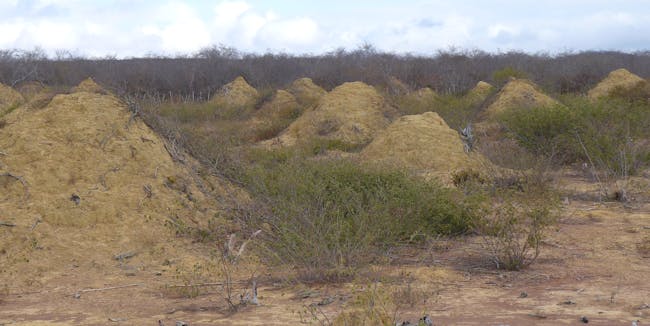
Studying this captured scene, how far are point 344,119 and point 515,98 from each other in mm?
4016

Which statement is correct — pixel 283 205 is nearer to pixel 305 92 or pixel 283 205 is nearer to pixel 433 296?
pixel 433 296

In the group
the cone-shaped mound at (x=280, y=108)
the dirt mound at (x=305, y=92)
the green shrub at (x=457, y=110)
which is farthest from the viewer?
the dirt mound at (x=305, y=92)

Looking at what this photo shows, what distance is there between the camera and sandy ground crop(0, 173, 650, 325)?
15.2ft

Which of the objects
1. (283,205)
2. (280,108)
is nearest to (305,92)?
(280,108)

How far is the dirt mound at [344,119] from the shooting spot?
50.5 feet

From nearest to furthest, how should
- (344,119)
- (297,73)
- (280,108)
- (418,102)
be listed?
(344,119)
(280,108)
(418,102)
(297,73)

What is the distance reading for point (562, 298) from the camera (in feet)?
16.3

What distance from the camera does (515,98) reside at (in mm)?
16734

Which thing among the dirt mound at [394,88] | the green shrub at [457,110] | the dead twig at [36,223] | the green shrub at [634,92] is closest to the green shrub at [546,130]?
the green shrub at [457,110]

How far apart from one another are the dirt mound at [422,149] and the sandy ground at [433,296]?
3169 mm

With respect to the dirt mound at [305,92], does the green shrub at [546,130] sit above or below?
below

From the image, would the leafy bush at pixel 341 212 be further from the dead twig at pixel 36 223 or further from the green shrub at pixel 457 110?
the green shrub at pixel 457 110

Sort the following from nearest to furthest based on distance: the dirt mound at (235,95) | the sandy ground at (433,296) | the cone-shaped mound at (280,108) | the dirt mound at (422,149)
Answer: the sandy ground at (433,296)
the dirt mound at (422,149)
the cone-shaped mound at (280,108)
the dirt mound at (235,95)

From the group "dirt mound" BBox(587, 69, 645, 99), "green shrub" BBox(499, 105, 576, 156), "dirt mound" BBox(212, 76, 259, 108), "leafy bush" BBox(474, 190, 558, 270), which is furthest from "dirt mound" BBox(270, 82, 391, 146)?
"leafy bush" BBox(474, 190, 558, 270)
